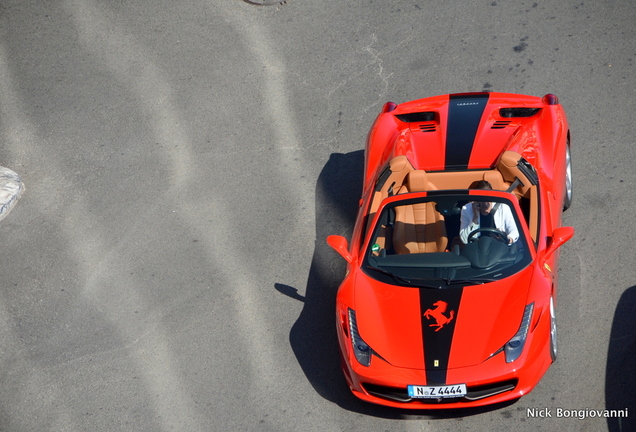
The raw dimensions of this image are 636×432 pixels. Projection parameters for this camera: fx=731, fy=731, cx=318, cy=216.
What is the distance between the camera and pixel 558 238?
239 inches

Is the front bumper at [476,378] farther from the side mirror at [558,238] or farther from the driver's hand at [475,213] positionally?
the driver's hand at [475,213]

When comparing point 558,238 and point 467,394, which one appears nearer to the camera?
point 467,394

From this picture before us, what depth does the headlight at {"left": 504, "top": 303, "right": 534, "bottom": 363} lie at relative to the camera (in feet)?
18.4

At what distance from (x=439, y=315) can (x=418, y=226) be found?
1.08 m

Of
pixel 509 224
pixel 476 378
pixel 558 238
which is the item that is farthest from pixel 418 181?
pixel 476 378

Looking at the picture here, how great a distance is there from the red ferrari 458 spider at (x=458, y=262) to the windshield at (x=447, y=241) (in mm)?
10

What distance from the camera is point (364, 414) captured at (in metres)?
6.30

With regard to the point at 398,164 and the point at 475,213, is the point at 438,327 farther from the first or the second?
the point at 398,164

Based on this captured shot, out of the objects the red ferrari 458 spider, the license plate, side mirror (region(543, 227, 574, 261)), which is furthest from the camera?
side mirror (region(543, 227, 574, 261))

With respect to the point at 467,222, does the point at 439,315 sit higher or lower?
lower

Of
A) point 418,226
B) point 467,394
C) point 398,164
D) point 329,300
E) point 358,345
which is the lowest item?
point 329,300

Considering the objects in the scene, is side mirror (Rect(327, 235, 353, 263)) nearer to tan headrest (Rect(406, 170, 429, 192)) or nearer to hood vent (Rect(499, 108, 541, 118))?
tan headrest (Rect(406, 170, 429, 192))

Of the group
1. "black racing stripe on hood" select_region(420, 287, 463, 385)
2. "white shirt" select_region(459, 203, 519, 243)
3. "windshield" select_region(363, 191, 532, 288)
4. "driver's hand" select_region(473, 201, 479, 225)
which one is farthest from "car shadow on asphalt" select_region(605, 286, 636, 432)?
"driver's hand" select_region(473, 201, 479, 225)

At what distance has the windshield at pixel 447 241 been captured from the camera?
6.09m
